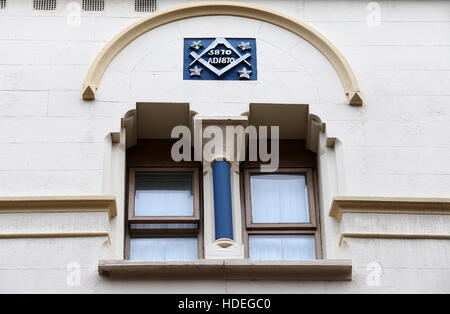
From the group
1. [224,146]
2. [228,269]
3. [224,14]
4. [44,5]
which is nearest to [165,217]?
[224,146]

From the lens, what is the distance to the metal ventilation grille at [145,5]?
14969 millimetres

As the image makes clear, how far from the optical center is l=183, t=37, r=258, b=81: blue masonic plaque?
14383mm

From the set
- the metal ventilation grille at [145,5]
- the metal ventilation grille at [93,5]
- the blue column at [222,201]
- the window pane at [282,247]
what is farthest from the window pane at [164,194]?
the metal ventilation grille at [93,5]

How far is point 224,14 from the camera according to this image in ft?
49.2

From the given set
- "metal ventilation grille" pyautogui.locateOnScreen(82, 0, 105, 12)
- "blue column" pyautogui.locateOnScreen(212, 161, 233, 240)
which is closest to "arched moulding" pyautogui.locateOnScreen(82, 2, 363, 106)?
"metal ventilation grille" pyautogui.locateOnScreen(82, 0, 105, 12)

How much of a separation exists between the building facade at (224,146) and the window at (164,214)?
0.06 ft

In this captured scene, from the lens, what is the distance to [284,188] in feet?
47.2

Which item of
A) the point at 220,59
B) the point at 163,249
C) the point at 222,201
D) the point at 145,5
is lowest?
the point at 163,249

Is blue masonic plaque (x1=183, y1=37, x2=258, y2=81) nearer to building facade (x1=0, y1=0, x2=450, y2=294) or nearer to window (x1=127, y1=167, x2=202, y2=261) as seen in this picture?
building facade (x1=0, y1=0, x2=450, y2=294)

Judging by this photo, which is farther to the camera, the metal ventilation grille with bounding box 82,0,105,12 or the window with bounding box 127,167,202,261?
the metal ventilation grille with bounding box 82,0,105,12

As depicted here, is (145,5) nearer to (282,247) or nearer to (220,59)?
(220,59)

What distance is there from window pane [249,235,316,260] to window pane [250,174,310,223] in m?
0.24

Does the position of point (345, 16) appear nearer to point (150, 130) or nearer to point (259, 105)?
point (259, 105)

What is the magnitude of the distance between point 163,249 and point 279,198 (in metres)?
1.66
